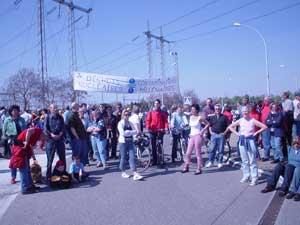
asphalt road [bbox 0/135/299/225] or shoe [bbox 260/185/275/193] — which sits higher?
shoe [bbox 260/185/275/193]

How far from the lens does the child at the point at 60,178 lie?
25.3 ft

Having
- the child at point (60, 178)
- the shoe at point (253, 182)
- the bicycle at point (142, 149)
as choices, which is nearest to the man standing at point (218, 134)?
the bicycle at point (142, 149)

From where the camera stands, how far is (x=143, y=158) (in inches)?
403

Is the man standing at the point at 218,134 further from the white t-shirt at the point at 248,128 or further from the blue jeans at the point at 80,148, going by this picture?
the blue jeans at the point at 80,148

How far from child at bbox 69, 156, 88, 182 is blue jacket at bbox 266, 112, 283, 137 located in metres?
5.69

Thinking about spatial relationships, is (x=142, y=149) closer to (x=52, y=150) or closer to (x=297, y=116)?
(x=52, y=150)

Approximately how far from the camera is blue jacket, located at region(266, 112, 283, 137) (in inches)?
378

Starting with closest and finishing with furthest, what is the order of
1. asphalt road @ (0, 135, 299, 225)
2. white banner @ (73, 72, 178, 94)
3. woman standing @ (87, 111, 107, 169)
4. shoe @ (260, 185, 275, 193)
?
asphalt road @ (0, 135, 299, 225) → shoe @ (260, 185, 275, 193) → woman standing @ (87, 111, 107, 169) → white banner @ (73, 72, 178, 94)

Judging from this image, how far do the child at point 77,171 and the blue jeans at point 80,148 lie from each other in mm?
221

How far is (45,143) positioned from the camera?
8.49 metres

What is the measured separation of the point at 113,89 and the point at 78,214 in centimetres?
1210

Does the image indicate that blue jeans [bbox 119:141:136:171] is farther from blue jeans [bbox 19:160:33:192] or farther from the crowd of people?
blue jeans [bbox 19:160:33:192]

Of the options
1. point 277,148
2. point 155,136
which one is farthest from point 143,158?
point 277,148

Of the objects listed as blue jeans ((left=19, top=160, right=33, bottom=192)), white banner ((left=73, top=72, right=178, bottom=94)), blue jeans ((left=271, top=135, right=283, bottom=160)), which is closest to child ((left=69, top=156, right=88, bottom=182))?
blue jeans ((left=19, top=160, right=33, bottom=192))
